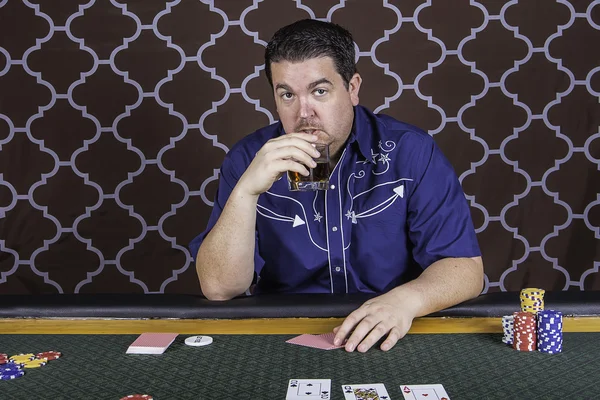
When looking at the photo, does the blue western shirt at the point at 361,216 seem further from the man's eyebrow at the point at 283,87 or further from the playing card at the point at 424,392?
the playing card at the point at 424,392

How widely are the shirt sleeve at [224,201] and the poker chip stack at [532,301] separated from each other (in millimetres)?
836

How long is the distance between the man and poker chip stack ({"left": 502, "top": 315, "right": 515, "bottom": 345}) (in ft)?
1.25

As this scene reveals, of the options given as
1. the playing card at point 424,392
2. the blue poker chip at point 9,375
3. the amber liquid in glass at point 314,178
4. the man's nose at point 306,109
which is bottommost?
the playing card at point 424,392

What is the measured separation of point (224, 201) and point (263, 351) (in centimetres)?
83

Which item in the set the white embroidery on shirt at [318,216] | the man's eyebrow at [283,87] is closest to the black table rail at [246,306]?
the white embroidery on shirt at [318,216]

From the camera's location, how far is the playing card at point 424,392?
105cm

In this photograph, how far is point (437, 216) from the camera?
1.90m

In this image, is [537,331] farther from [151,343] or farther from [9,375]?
[9,375]

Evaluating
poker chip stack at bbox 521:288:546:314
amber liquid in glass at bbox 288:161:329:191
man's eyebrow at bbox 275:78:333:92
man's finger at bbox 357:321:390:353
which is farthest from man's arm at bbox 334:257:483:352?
man's eyebrow at bbox 275:78:333:92

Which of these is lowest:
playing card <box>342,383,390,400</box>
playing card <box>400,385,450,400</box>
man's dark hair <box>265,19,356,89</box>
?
playing card <box>400,385,450,400</box>

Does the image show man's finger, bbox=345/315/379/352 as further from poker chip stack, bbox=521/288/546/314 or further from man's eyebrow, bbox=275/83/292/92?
man's eyebrow, bbox=275/83/292/92

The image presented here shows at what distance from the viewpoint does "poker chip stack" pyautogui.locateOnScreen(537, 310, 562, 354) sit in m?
1.26

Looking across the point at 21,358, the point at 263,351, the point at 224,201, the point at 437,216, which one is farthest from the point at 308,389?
the point at 224,201

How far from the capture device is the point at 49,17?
3.09m
